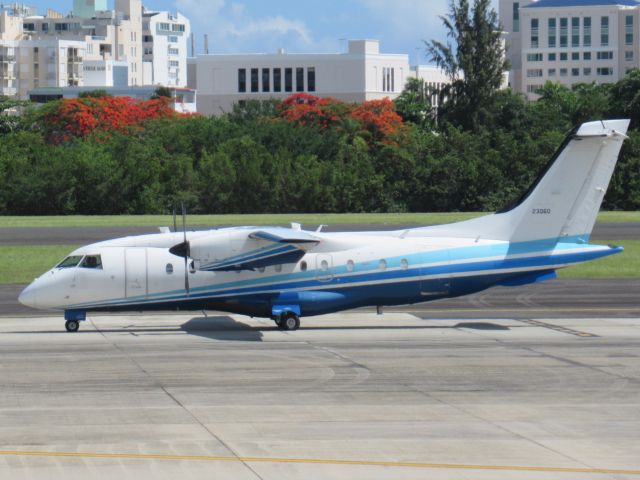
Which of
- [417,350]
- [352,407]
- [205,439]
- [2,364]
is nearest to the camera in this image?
[205,439]

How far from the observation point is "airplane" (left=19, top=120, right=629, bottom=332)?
31094 mm

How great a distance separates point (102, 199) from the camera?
86.7 meters

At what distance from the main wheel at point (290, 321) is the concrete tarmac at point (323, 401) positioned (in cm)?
51

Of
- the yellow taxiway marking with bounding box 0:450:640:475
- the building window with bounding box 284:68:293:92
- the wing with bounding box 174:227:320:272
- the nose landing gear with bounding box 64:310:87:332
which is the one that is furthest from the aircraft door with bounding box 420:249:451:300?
the building window with bounding box 284:68:293:92

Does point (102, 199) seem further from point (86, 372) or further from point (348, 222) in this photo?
point (86, 372)

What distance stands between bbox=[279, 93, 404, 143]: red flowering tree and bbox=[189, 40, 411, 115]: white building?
6908cm

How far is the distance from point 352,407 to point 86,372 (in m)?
6.71

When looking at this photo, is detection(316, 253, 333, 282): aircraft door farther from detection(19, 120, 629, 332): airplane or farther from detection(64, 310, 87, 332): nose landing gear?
detection(64, 310, 87, 332): nose landing gear

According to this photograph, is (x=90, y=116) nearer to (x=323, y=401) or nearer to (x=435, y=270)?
(x=435, y=270)

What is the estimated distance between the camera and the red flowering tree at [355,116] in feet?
349

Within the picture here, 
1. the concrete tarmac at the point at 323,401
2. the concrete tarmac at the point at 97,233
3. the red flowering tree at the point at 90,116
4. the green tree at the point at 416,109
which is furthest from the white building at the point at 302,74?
the concrete tarmac at the point at 323,401

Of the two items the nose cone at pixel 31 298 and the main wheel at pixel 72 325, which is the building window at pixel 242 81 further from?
the nose cone at pixel 31 298

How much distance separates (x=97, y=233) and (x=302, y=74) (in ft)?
416

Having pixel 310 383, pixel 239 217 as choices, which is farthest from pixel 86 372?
pixel 239 217
